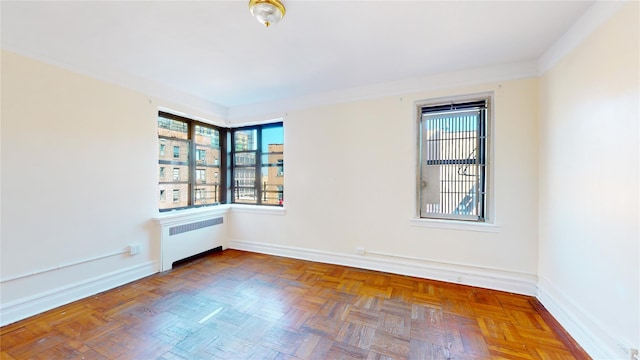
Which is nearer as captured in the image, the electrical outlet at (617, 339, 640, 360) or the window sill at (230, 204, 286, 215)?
the electrical outlet at (617, 339, 640, 360)

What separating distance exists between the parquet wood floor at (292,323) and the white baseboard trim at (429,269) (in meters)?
0.11

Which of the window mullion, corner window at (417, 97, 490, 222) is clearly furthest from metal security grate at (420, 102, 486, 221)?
the window mullion

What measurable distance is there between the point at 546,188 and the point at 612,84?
113 centimetres

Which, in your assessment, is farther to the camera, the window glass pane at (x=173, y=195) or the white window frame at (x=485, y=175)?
the window glass pane at (x=173, y=195)

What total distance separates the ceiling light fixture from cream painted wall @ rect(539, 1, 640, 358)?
221 cm

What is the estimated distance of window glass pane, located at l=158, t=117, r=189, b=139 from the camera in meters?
3.47

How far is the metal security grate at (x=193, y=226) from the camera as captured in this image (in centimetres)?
341

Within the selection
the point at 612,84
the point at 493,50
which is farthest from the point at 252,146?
the point at 612,84

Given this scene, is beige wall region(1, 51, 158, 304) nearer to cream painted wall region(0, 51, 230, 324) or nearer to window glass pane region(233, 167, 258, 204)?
cream painted wall region(0, 51, 230, 324)

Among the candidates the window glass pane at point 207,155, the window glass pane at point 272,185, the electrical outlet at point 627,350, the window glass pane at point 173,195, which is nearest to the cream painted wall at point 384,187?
the window glass pane at point 272,185

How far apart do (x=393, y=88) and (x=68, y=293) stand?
4.30 metres

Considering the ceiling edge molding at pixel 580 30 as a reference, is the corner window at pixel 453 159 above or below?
below

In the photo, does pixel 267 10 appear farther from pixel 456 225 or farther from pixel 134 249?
pixel 134 249

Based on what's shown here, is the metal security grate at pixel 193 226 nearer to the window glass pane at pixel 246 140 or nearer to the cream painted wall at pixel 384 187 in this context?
the cream painted wall at pixel 384 187
